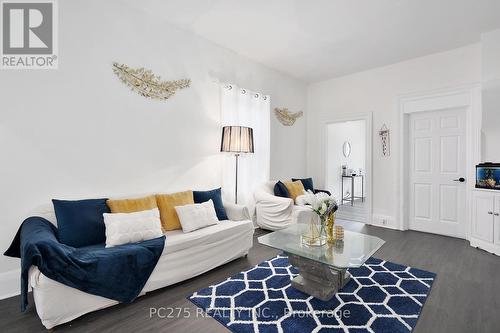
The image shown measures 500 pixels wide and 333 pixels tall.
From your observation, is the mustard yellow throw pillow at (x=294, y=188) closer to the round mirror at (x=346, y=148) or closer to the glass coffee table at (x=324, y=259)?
the glass coffee table at (x=324, y=259)

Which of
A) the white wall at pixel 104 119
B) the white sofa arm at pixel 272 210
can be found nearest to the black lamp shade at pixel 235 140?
the white wall at pixel 104 119

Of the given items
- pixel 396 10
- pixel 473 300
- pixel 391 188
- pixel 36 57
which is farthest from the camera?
pixel 391 188

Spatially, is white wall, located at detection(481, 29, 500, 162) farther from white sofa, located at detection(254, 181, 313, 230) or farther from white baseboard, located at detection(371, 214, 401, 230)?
white sofa, located at detection(254, 181, 313, 230)

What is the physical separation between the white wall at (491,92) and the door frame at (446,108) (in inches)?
6.5

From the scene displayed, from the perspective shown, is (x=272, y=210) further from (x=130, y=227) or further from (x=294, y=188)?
(x=130, y=227)

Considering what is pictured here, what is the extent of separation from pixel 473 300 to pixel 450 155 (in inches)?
104

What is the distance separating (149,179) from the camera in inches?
122

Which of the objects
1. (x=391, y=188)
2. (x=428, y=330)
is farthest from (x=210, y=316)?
(x=391, y=188)

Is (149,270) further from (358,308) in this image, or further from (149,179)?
(358,308)

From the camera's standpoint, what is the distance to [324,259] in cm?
201

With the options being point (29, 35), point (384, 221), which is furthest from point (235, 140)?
point (384, 221)

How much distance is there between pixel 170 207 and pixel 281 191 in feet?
6.55

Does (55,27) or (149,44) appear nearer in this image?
(55,27)

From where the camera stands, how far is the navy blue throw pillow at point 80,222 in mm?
2221
